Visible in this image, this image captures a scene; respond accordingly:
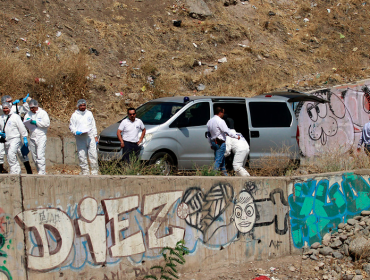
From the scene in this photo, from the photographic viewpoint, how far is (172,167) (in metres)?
8.50

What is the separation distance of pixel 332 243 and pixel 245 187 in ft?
6.40

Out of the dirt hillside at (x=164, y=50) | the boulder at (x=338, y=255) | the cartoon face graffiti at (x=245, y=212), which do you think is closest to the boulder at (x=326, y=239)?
the boulder at (x=338, y=255)

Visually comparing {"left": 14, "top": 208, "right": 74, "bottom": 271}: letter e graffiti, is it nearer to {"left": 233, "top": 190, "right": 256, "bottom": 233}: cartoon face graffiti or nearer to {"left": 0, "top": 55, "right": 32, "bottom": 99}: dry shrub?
{"left": 233, "top": 190, "right": 256, "bottom": 233}: cartoon face graffiti

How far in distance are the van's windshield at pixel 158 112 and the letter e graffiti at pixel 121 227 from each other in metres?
3.40

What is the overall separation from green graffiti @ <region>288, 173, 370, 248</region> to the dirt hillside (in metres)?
7.03

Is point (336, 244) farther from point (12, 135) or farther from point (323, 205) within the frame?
point (12, 135)

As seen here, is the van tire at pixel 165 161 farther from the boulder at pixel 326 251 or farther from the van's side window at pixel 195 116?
the boulder at pixel 326 251

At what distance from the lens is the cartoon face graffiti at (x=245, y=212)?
6.36 m

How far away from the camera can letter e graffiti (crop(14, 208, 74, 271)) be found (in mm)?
4988

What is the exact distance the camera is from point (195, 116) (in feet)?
29.5

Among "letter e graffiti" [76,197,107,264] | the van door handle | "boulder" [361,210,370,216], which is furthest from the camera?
the van door handle

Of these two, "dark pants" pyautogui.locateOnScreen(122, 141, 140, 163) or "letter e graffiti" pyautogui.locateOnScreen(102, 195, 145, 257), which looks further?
"dark pants" pyautogui.locateOnScreen(122, 141, 140, 163)

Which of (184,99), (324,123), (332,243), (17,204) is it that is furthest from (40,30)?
(332,243)

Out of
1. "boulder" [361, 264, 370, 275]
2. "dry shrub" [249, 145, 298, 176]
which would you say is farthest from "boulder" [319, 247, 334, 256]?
"dry shrub" [249, 145, 298, 176]
